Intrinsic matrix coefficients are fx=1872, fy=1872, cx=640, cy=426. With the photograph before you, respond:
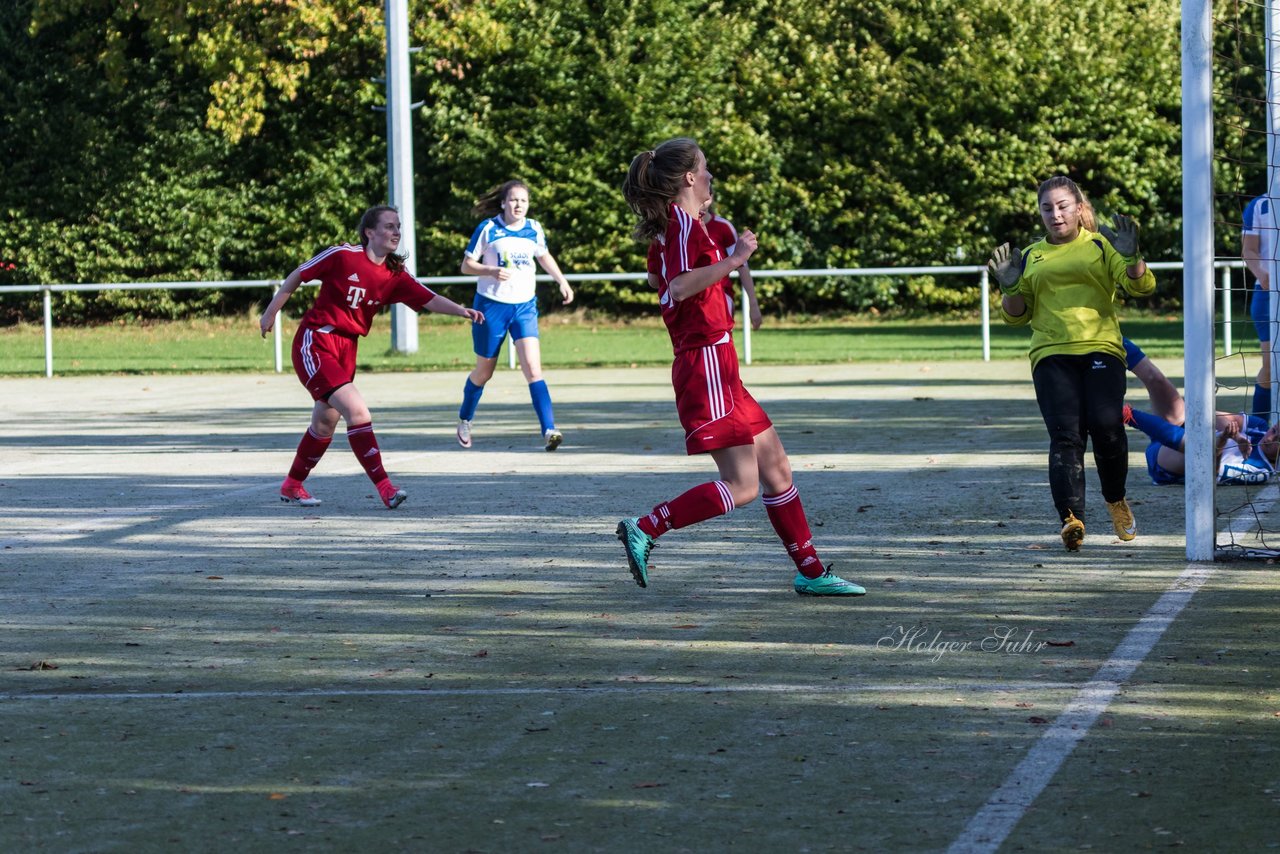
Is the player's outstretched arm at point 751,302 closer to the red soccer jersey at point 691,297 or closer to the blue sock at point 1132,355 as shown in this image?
the blue sock at point 1132,355

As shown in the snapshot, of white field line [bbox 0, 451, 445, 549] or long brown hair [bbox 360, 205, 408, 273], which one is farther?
long brown hair [bbox 360, 205, 408, 273]

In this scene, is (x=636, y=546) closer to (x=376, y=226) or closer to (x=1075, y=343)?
(x=1075, y=343)

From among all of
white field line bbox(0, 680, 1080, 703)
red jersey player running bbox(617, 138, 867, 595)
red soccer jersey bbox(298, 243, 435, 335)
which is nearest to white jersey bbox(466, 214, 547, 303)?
red soccer jersey bbox(298, 243, 435, 335)

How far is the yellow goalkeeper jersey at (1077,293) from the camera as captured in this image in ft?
26.3

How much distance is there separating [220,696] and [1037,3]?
28.4 meters

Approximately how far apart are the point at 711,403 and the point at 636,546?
0.60m

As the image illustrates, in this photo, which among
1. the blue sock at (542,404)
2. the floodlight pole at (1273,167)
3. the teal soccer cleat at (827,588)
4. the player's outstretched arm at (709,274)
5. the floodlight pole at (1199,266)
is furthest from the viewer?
→ the blue sock at (542,404)

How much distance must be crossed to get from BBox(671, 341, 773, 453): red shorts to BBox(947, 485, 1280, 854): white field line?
5.14ft

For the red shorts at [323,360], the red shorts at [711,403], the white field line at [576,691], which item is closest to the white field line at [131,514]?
the red shorts at [323,360]

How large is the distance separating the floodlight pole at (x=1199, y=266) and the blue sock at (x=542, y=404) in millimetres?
5784

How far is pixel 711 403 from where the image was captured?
268 inches

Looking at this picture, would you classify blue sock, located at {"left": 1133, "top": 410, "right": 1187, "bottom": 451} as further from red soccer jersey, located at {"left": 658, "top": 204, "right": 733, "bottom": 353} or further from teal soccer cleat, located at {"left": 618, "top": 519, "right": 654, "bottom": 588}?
teal soccer cleat, located at {"left": 618, "top": 519, "right": 654, "bottom": 588}

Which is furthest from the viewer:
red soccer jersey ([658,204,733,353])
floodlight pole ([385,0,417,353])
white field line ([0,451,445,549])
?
floodlight pole ([385,0,417,353])

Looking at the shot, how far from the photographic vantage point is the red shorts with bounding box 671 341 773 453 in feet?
22.4
